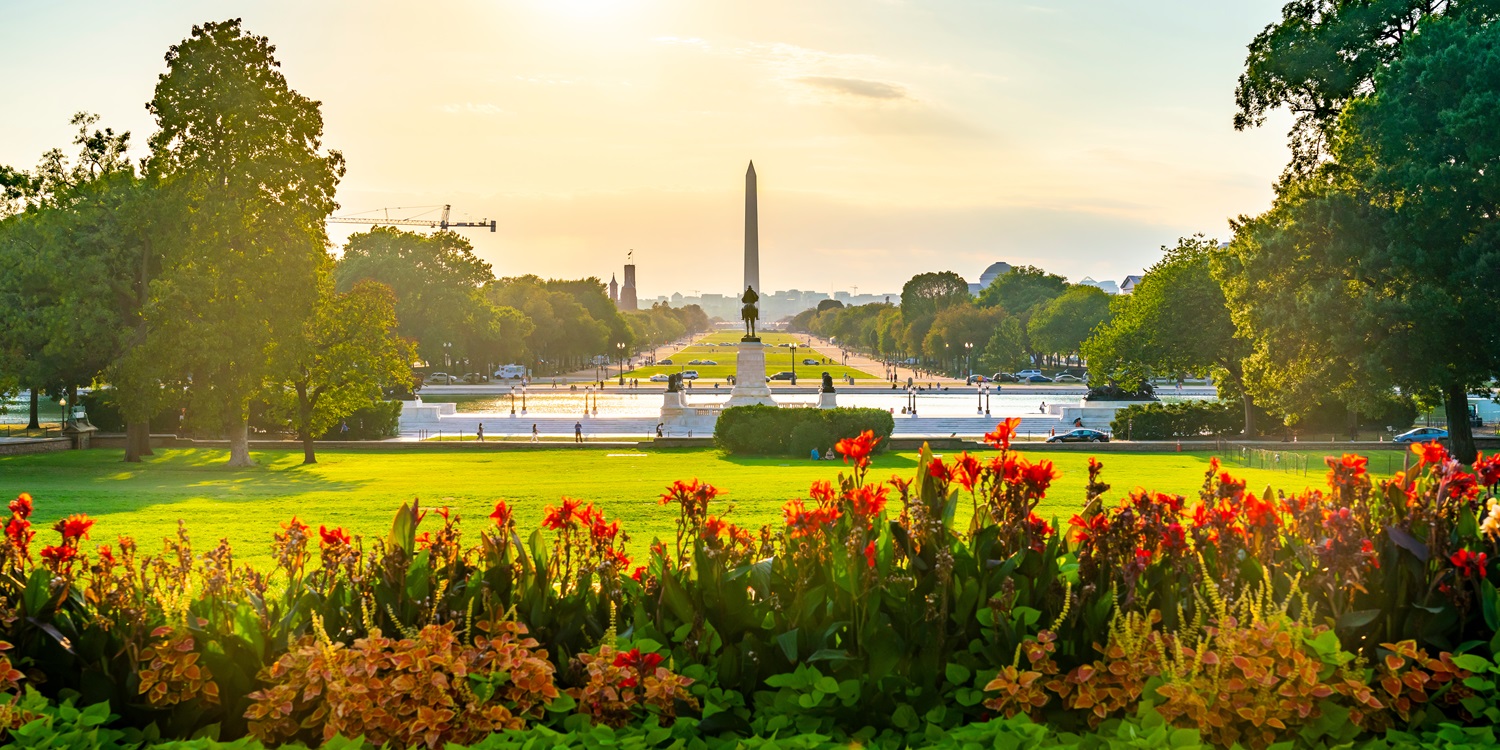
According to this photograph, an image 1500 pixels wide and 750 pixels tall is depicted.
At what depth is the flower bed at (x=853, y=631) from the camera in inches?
211

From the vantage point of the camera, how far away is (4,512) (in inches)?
835

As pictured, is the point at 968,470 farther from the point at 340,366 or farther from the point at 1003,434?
the point at 340,366

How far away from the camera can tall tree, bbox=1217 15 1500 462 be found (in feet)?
89.1

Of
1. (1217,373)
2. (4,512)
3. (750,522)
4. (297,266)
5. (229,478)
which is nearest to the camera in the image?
(750,522)

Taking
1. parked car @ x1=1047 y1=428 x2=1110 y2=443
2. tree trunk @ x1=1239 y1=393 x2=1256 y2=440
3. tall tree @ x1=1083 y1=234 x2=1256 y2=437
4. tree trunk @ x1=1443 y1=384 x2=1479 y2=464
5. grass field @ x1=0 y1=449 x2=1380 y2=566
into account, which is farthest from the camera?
tall tree @ x1=1083 y1=234 x2=1256 y2=437

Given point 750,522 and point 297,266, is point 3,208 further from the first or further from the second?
point 750,522

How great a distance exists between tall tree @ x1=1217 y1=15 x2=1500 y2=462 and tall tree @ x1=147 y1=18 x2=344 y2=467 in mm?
26158

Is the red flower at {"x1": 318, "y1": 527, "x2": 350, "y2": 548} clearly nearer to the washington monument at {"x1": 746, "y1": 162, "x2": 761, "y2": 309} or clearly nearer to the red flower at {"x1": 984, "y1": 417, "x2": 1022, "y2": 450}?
the red flower at {"x1": 984, "y1": 417, "x2": 1022, "y2": 450}

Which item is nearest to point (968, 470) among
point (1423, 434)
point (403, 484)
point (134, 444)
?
point (403, 484)

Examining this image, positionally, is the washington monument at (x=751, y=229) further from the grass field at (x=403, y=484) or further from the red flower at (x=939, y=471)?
the red flower at (x=939, y=471)

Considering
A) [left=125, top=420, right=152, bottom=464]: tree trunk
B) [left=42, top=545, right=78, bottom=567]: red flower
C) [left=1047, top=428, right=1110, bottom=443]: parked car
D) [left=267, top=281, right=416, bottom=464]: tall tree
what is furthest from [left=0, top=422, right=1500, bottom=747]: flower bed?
[left=1047, top=428, right=1110, bottom=443]: parked car

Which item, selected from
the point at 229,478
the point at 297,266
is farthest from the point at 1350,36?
the point at 229,478

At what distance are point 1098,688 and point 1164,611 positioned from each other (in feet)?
2.08

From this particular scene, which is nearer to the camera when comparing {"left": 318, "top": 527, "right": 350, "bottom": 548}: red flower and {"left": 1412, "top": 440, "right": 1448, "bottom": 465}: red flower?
{"left": 318, "top": 527, "right": 350, "bottom": 548}: red flower
